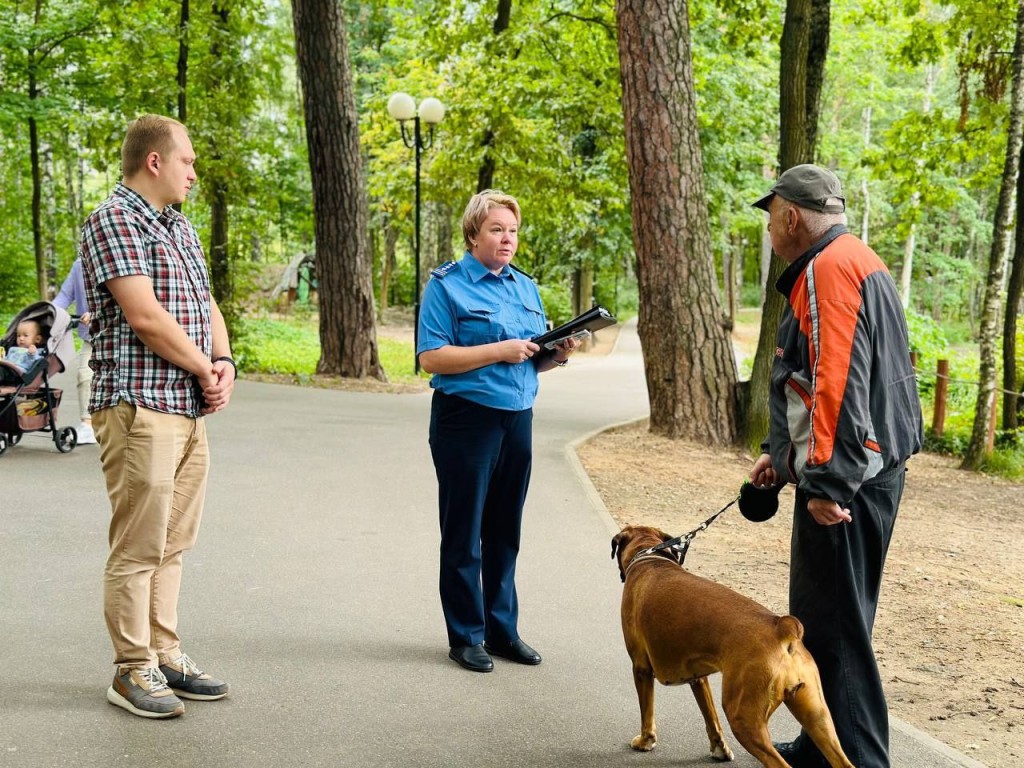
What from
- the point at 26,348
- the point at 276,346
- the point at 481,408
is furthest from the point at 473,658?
the point at 276,346

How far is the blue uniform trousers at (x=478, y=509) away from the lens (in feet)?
15.1

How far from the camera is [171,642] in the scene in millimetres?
4215

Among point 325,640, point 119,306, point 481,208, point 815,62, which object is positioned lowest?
point 325,640

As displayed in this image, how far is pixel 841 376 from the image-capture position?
10.6ft

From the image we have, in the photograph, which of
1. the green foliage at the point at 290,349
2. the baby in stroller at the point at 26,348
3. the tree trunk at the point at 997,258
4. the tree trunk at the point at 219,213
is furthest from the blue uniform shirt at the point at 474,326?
the tree trunk at the point at 219,213

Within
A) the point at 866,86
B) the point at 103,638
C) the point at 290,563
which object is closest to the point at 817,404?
the point at 103,638

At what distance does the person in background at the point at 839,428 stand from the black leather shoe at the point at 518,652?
5.10 feet

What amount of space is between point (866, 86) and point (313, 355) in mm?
27128

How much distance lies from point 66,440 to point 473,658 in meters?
6.65

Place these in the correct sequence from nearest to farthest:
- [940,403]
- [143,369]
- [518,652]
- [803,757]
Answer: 1. [803,757]
2. [143,369]
3. [518,652]
4. [940,403]

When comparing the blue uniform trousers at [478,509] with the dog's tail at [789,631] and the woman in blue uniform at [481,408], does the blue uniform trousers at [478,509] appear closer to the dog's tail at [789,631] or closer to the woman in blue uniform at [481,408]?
the woman in blue uniform at [481,408]

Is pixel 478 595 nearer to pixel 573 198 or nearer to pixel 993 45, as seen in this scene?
pixel 993 45

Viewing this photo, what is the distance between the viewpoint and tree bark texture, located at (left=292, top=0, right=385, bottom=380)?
1639cm

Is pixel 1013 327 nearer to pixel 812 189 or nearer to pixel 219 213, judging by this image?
pixel 812 189
